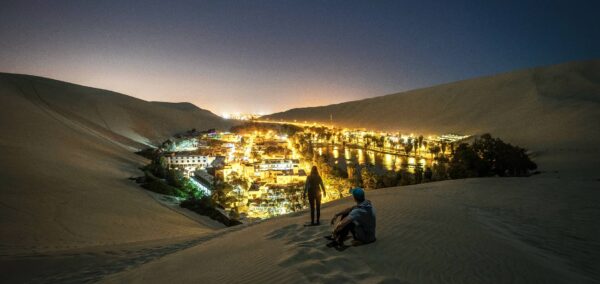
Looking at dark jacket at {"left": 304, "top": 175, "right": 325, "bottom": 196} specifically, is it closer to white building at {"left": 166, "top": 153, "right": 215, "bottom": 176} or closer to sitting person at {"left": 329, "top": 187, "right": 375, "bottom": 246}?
sitting person at {"left": 329, "top": 187, "right": 375, "bottom": 246}

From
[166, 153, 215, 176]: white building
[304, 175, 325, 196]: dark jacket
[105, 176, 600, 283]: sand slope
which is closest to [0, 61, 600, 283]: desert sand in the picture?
[105, 176, 600, 283]: sand slope

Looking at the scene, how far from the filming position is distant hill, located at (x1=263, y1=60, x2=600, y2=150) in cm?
4519

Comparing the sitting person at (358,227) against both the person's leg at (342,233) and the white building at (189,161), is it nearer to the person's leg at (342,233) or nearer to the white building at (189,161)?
the person's leg at (342,233)

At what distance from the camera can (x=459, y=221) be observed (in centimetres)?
629

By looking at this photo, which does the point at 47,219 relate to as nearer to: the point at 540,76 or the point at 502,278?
the point at 502,278

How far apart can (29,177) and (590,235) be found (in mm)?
19214

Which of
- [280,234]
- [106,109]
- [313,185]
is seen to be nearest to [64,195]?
[280,234]

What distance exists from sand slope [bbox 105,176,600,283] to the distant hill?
35.1m

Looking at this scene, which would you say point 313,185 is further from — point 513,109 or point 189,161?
point 513,109

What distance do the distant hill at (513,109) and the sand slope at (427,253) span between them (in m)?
35.1

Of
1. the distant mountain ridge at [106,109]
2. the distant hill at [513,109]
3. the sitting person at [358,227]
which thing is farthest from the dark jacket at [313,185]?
the distant mountain ridge at [106,109]

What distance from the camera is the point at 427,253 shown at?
4367 mm

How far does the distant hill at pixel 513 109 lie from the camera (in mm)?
45188

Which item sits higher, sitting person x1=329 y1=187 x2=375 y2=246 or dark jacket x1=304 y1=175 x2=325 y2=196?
dark jacket x1=304 y1=175 x2=325 y2=196
